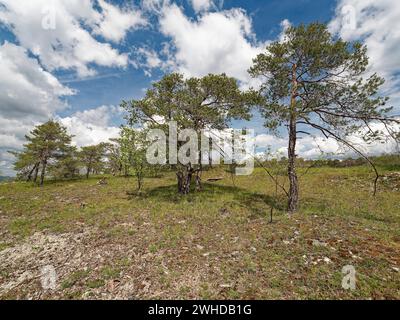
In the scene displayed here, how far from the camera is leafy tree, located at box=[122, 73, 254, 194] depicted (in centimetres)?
1945

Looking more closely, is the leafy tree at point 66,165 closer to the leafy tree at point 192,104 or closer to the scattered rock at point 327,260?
the leafy tree at point 192,104

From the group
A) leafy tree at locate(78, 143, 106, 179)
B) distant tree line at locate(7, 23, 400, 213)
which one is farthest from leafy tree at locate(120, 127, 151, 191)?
leafy tree at locate(78, 143, 106, 179)

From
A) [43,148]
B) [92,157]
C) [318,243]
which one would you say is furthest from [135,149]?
[92,157]

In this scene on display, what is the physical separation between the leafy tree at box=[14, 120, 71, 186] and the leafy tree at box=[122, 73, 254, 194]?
20.4 metres

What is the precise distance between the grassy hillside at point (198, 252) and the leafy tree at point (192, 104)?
7.91 m

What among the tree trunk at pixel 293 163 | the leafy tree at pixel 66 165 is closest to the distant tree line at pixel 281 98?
the tree trunk at pixel 293 163

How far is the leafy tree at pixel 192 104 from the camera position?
19.5 meters

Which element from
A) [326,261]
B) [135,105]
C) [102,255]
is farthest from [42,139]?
[326,261]

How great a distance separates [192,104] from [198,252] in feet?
46.4

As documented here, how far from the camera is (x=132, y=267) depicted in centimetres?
823

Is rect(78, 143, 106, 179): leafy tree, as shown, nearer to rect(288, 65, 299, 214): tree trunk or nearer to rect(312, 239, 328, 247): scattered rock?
rect(288, 65, 299, 214): tree trunk
